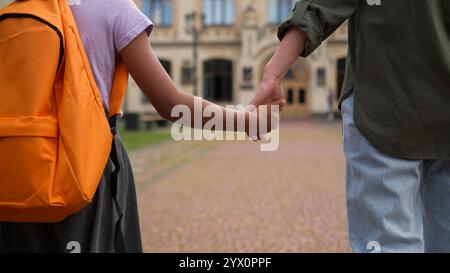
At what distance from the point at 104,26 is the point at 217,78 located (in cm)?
3608

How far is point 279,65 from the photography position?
190 cm

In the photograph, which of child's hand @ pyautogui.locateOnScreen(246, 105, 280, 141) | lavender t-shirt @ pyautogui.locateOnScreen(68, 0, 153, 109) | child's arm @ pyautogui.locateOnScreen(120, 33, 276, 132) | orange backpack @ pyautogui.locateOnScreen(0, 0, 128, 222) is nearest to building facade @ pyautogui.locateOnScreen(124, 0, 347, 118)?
child's hand @ pyautogui.locateOnScreen(246, 105, 280, 141)

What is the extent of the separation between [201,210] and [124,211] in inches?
185

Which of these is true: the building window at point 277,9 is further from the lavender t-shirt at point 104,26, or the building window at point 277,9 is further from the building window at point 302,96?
the lavender t-shirt at point 104,26

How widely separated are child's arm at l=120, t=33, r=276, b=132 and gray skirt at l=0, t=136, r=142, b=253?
0.62 feet

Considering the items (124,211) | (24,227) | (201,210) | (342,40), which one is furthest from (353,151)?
(342,40)

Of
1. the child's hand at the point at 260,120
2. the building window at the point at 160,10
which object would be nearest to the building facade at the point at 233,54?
the building window at the point at 160,10

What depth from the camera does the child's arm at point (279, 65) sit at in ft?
6.10

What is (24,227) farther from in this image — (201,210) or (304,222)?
(201,210)

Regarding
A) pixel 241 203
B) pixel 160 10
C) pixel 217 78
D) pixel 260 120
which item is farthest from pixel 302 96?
Answer: pixel 260 120

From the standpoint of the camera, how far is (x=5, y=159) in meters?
1.58

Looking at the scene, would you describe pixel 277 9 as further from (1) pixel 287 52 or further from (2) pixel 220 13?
(1) pixel 287 52

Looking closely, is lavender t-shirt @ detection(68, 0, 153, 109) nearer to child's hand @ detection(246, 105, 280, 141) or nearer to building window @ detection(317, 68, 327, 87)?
child's hand @ detection(246, 105, 280, 141)

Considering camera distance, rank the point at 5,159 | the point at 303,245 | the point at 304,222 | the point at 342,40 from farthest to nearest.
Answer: the point at 342,40, the point at 304,222, the point at 303,245, the point at 5,159
